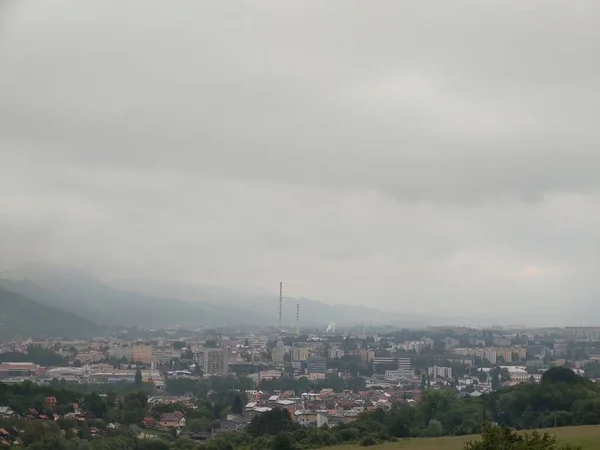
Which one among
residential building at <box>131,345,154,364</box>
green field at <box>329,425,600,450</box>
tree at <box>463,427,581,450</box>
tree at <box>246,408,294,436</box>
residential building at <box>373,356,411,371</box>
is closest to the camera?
tree at <box>463,427,581,450</box>

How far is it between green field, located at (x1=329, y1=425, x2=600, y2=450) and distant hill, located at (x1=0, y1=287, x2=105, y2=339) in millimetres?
73132

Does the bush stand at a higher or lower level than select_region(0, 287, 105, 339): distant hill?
lower

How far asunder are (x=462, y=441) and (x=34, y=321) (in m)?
84.6

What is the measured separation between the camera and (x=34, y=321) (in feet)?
330

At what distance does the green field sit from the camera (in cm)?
2116

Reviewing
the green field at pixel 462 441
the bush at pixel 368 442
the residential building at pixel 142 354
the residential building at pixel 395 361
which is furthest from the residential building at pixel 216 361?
the green field at pixel 462 441

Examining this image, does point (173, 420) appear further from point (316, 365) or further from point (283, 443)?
point (316, 365)

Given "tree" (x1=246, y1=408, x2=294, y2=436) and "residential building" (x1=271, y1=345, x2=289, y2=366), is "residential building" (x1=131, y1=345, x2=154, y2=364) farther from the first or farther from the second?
"tree" (x1=246, y1=408, x2=294, y2=436)

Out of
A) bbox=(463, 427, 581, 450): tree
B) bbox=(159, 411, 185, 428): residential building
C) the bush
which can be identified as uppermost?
bbox=(463, 427, 581, 450): tree

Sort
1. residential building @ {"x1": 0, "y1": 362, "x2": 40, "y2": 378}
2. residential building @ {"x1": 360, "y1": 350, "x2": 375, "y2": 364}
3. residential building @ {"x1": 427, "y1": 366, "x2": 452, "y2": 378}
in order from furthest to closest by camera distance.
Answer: residential building @ {"x1": 360, "y1": 350, "x2": 375, "y2": 364}, residential building @ {"x1": 427, "y1": 366, "x2": 452, "y2": 378}, residential building @ {"x1": 0, "y1": 362, "x2": 40, "y2": 378}

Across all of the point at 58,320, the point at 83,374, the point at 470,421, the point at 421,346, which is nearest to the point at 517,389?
the point at 470,421

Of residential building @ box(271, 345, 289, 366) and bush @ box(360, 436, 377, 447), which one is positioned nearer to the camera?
bush @ box(360, 436, 377, 447)

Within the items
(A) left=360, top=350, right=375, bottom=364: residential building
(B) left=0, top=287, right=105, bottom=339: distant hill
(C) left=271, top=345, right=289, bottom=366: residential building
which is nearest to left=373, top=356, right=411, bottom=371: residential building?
(A) left=360, top=350, right=375, bottom=364: residential building

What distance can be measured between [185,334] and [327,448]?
307 feet
